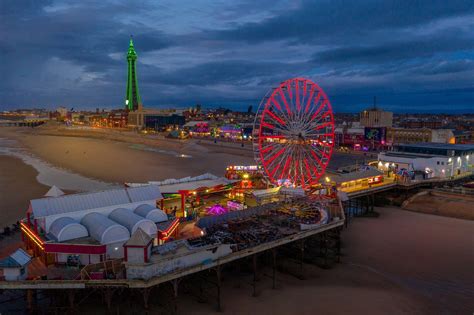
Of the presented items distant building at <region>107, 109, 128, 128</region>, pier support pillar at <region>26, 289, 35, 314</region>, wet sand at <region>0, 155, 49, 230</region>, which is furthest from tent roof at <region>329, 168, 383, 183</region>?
distant building at <region>107, 109, 128, 128</region>

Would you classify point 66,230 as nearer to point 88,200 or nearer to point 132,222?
point 132,222

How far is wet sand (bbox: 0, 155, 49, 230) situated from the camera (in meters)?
35.3

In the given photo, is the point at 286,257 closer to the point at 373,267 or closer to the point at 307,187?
the point at 373,267

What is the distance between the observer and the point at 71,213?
23750 millimetres

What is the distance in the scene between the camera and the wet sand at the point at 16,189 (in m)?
35.3

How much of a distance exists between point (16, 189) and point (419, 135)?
78145mm

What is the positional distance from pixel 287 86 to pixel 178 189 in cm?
1417

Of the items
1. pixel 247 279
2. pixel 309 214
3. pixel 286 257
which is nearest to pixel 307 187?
pixel 309 214

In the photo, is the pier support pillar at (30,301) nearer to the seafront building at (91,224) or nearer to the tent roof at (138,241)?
the seafront building at (91,224)

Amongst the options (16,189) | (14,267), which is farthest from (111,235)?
(16,189)

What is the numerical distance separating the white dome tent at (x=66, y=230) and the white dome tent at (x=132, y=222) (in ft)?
7.31

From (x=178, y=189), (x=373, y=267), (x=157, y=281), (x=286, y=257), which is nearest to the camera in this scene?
(x=157, y=281)

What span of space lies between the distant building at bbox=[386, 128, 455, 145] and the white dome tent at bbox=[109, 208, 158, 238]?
76472mm

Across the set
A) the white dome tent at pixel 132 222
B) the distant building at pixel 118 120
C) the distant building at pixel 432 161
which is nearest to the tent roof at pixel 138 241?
the white dome tent at pixel 132 222
